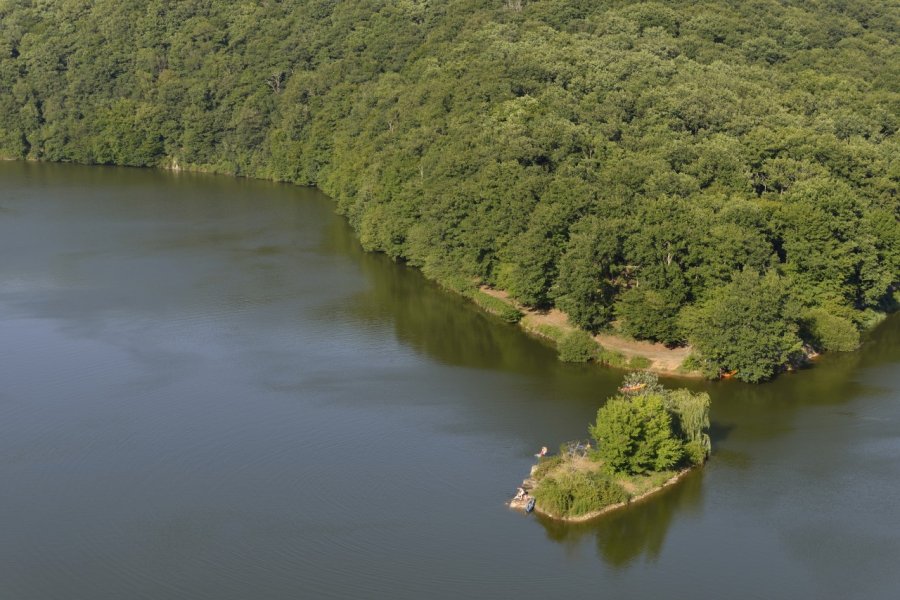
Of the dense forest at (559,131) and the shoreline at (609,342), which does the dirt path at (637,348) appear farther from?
the dense forest at (559,131)

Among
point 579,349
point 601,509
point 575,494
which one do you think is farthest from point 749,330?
point 575,494

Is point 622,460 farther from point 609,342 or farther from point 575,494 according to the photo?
point 609,342

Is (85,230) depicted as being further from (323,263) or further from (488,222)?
(488,222)

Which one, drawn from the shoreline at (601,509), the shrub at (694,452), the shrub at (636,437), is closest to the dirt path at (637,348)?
the shrub at (694,452)

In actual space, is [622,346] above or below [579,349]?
above

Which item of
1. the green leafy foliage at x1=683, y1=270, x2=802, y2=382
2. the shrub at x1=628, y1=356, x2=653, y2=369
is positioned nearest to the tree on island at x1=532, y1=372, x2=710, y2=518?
the green leafy foliage at x1=683, y1=270, x2=802, y2=382

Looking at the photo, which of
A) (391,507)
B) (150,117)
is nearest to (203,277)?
(391,507)
